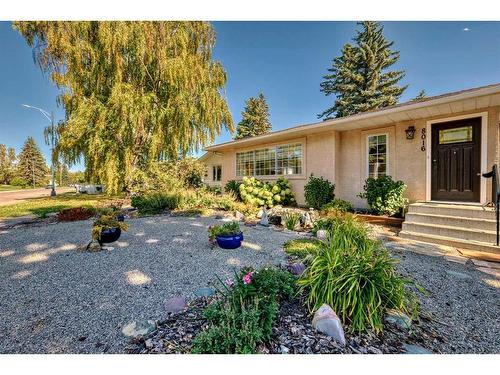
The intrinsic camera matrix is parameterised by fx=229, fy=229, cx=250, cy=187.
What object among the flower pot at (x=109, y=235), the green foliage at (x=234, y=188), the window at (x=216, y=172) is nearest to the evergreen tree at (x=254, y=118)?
the window at (x=216, y=172)

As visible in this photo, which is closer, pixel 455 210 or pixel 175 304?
pixel 175 304

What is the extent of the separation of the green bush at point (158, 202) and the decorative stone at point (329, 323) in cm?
668

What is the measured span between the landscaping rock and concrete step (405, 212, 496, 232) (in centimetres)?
402

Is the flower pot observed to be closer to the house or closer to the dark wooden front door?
the house

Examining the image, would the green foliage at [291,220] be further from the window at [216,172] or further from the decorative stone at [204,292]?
the window at [216,172]

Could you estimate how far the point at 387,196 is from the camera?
5.62m

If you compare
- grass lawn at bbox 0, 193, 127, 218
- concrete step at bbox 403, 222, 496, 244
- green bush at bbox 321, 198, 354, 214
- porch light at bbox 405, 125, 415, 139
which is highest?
porch light at bbox 405, 125, 415, 139

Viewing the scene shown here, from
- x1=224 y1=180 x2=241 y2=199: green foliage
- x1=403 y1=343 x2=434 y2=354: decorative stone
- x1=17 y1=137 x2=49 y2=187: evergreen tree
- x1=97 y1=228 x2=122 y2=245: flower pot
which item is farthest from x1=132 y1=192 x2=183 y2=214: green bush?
x1=17 y1=137 x2=49 y2=187: evergreen tree

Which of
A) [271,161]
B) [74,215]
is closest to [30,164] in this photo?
[74,215]

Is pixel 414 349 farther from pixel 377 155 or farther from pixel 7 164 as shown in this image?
pixel 7 164

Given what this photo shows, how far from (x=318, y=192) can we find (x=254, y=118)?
23.4 metres

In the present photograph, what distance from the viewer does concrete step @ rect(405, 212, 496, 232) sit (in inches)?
164

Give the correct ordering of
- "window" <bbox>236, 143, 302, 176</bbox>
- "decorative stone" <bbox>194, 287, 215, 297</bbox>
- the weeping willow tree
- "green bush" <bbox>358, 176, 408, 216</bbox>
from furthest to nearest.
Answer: the weeping willow tree < "window" <bbox>236, 143, 302, 176</bbox> < "green bush" <bbox>358, 176, 408, 216</bbox> < "decorative stone" <bbox>194, 287, 215, 297</bbox>

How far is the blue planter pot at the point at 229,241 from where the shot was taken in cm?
361
